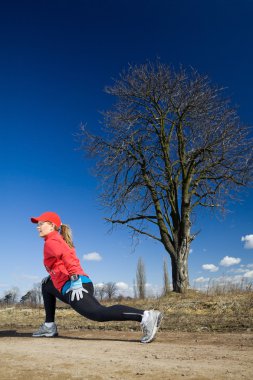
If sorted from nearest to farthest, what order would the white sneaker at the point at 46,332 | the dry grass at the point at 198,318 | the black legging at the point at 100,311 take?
the black legging at the point at 100,311 < the white sneaker at the point at 46,332 < the dry grass at the point at 198,318

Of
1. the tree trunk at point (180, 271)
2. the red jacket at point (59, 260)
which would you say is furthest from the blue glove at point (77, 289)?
the tree trunk at point (180, 271)

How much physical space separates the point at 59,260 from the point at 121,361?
1.82 meters

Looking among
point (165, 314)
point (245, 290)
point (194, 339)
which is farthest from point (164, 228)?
point (194, 339)

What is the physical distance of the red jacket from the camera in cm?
507

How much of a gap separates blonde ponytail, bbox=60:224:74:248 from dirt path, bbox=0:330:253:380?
1237 millimetres

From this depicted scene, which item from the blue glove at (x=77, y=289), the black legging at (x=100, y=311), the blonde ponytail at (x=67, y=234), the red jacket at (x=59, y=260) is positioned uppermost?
the blonde ponytail at (x=67, y=234)

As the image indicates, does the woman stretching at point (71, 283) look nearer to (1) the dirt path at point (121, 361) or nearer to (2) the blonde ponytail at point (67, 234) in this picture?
(2) the blonde ponytail at point (67, 234)

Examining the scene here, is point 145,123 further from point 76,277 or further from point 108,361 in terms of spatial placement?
point 108,361

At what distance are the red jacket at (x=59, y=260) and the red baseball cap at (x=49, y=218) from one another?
0.28 metres

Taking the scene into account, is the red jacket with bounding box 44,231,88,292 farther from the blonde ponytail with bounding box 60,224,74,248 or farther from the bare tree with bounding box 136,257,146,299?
the bare tree with bounding box 136,257,146,299

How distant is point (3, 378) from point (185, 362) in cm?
153

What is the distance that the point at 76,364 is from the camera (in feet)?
11.4

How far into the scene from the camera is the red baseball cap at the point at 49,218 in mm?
5449

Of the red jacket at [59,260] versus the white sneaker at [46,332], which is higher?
the red jacket at [59,260]
